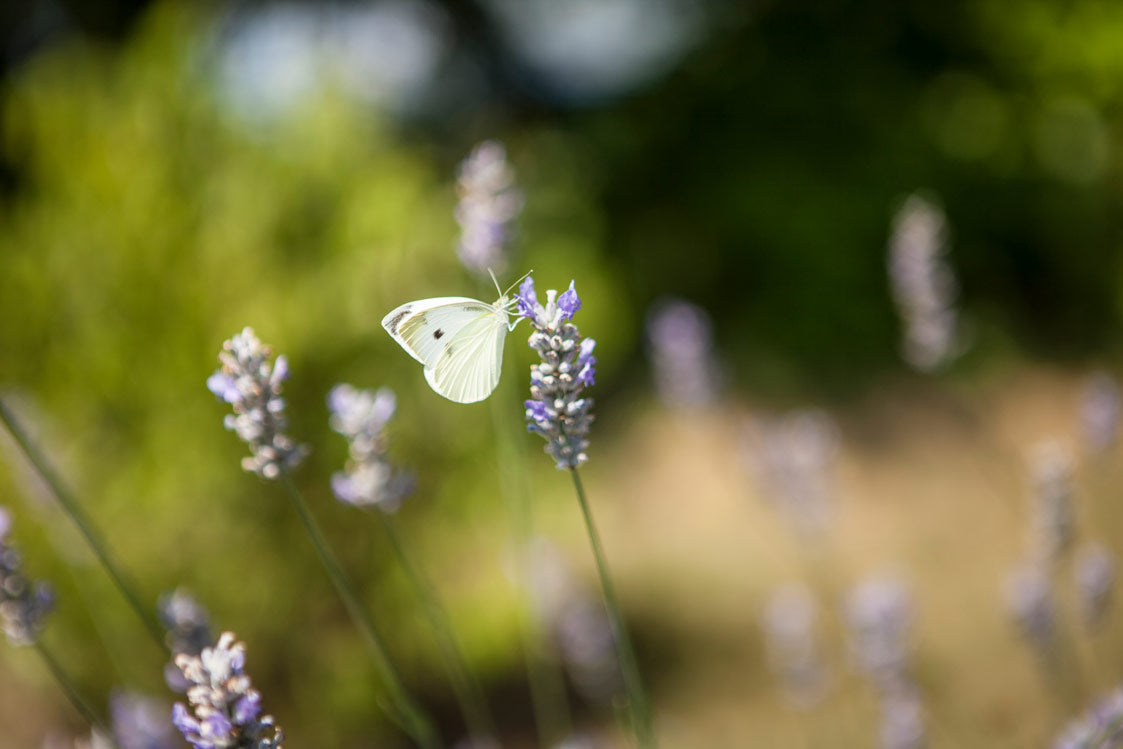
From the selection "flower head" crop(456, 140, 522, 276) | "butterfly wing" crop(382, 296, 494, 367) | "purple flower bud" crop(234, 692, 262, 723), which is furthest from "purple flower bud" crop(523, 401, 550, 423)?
"flower head" crop(456, 140, 522, 276)

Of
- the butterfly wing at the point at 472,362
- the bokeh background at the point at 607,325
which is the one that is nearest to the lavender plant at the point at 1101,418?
the bokeh background at the point at 607,325

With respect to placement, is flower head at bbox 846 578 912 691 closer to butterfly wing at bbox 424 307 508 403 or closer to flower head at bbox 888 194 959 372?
flower head at bbox 888 194 959 372

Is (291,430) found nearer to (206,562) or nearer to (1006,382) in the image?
(206,562)

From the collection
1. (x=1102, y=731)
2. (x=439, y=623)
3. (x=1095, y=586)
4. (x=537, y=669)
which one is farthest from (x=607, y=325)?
(x=1102, y=731)

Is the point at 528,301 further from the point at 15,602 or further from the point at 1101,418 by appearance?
the point at 1101,418

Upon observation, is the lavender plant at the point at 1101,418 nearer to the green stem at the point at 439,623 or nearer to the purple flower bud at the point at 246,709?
the green stem at the point at 439,623
